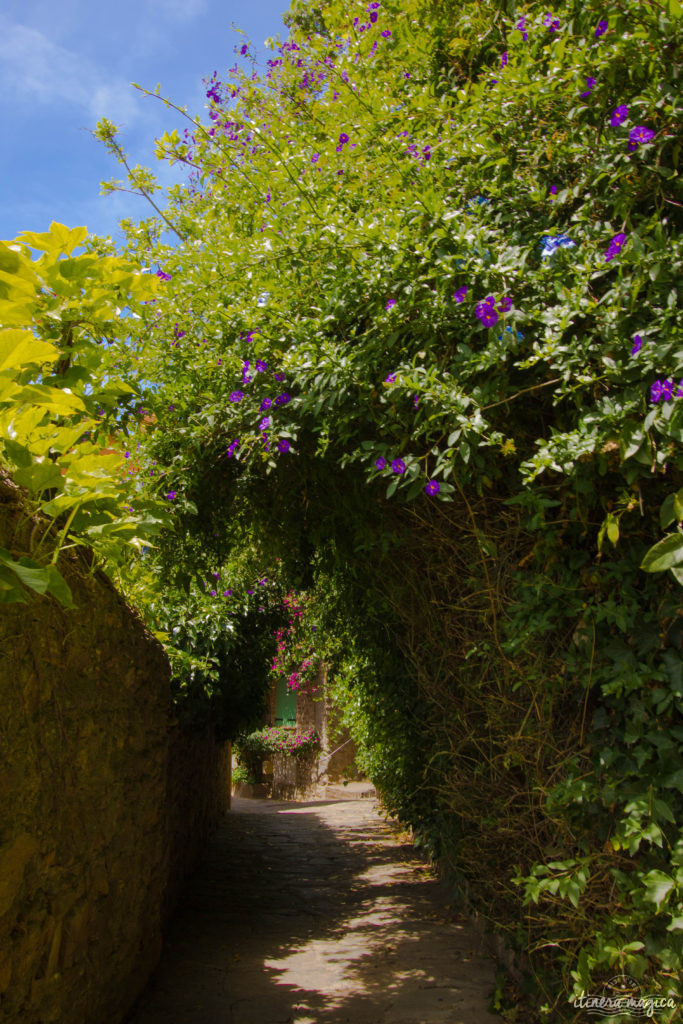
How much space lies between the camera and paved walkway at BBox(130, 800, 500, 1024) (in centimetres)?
341

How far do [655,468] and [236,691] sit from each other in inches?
222

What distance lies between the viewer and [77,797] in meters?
2.47

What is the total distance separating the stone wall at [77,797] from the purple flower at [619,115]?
2035 mm

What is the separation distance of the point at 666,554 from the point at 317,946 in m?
4.11

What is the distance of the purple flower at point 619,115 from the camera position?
1939 millimetres

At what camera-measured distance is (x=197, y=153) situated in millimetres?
3256

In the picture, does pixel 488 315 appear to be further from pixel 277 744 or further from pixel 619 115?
pixel 277 744

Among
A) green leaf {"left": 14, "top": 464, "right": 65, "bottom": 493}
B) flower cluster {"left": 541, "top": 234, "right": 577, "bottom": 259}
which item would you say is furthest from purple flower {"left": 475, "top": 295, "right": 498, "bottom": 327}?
green leaf {"left": 14, "top": 464, "right": 65, "bottom": 493}

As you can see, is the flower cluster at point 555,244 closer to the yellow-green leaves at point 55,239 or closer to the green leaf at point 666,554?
the green leaf at point 666,554

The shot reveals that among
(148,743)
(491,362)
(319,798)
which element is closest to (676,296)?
(491,362)

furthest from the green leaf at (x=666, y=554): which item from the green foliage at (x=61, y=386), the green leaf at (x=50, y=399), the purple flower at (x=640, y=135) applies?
the green leaf at (x=50, y=399)

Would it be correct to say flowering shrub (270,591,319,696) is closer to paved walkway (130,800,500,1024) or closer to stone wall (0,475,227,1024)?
paved walkway (130,800,500,1024)

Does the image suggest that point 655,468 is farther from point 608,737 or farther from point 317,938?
point 317,938

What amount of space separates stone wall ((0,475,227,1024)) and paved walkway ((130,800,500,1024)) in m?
0.53
